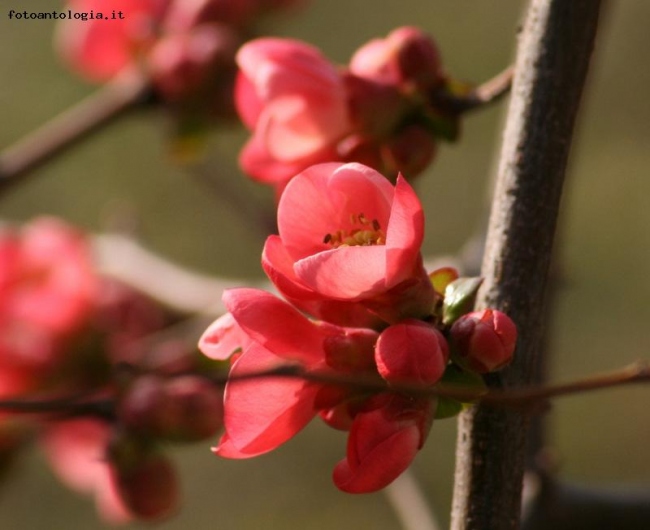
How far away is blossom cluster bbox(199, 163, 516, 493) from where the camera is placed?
17.7 inches

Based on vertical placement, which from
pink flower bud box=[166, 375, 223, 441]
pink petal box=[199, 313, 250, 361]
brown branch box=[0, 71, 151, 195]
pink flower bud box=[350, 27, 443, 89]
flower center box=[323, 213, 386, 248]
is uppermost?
pink flower bud box=[350, 27, 443, 89]

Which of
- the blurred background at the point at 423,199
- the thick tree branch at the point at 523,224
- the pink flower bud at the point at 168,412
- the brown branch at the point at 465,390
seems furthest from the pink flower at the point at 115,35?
the blurred background at the point at 423,199

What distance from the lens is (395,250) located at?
1.49 feet

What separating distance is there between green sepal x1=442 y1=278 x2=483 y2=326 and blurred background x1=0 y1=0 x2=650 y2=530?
1.89 metres

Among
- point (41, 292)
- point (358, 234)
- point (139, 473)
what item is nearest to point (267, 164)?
point (358, 234)

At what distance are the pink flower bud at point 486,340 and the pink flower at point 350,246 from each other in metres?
0.03

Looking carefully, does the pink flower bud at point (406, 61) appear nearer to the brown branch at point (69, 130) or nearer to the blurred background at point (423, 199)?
the brown branch at point (69, 130)

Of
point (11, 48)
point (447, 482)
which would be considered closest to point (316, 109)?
point (447, 482)

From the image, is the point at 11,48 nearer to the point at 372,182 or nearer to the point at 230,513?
the point at 230,513

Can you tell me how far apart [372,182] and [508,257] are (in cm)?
7

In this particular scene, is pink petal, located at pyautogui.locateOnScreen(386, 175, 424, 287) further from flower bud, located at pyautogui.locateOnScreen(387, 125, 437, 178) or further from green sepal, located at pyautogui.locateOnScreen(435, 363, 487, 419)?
flower bud, located at pyautogui.locateOnScreen(387, 125, 437, 178)

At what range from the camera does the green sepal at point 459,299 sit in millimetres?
477

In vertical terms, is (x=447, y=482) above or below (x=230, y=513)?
above

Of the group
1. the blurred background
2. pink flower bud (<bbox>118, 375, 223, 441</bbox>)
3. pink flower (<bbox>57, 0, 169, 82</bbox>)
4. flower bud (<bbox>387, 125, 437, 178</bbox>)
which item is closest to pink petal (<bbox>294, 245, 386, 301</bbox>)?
flower bud (<bbox>387, 125, 437, 178</bbox>)
